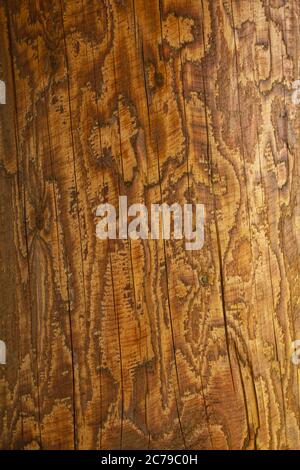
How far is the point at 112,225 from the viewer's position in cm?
317

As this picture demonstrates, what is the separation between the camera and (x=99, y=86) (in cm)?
319

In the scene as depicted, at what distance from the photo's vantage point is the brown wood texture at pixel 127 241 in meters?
3.17

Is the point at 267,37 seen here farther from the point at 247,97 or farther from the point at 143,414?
the point at 143,414

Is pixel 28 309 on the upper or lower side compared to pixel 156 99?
lower

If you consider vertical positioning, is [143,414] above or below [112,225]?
below

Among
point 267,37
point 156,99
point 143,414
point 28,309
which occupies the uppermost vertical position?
point 267,37

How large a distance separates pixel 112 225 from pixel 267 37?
105cm

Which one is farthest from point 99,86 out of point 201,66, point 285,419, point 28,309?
point 285,419

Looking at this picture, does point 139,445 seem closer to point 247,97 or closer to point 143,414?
point 143,414

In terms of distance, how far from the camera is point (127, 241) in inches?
125

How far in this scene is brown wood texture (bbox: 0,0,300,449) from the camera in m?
3.17
